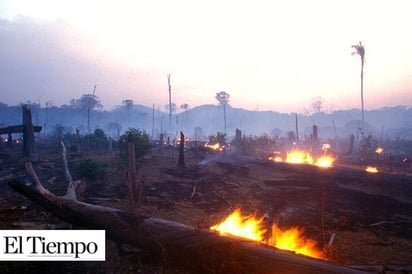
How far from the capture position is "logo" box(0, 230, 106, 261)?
5.64 m

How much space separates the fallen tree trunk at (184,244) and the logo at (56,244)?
35 centimetres

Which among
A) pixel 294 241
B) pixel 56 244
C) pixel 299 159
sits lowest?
pixel 294 241

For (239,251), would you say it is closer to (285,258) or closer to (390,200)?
(285,258)

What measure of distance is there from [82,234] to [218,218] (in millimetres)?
4750

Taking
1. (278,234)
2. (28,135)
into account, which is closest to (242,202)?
(278,234)

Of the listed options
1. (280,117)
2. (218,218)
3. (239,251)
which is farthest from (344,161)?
(280,117)

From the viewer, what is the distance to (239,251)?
15.6 feet

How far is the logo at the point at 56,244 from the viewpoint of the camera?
5.64m

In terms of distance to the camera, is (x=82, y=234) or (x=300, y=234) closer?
(x=82, y=234)

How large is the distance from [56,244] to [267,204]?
25.4 ft

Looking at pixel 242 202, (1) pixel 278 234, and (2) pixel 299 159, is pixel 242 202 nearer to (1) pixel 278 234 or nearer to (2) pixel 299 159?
(1) pixel 278 234

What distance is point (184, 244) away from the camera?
5230 millimetres

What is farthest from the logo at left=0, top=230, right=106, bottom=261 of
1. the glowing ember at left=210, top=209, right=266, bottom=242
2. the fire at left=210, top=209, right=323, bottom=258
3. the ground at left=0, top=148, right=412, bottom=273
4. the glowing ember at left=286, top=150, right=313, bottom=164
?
the glowing ember at left=286, top=150, right=313, bottom=164

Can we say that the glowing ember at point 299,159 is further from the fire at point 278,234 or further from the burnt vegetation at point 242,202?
the fire at point 278,234
